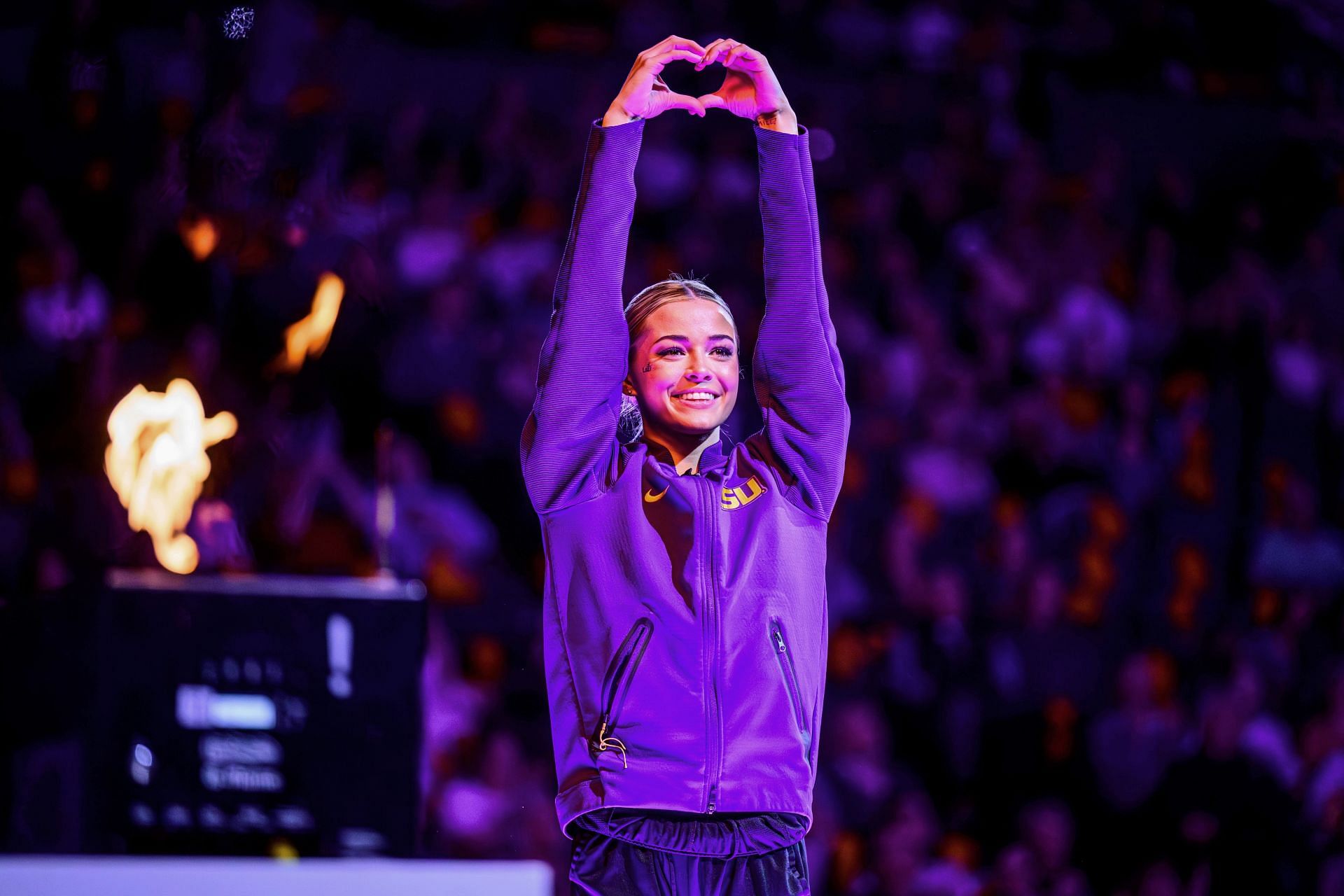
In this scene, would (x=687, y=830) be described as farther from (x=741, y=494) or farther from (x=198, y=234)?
(x=198, y=234)

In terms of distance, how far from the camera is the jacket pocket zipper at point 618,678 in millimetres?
2191

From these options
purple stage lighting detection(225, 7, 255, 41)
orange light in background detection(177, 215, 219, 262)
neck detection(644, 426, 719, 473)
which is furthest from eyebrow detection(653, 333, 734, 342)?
purple stage lighting detection(225, 7, 255, 41)

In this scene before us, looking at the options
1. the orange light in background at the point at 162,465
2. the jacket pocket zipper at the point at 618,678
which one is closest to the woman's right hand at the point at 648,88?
the jacket pocket zipper at the point at 618,678

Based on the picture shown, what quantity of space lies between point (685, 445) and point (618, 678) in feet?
1.39

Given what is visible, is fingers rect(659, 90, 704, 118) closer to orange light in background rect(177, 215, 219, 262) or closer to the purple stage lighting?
orange light in background rect(177, 215, 219, 262)

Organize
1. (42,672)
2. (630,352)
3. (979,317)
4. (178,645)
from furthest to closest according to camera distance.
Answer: (979,317) → (42,672) → (178,645) → (630,352)

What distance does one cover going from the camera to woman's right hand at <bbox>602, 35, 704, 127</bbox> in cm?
233

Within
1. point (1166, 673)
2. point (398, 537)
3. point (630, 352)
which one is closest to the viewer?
point (630, 352)

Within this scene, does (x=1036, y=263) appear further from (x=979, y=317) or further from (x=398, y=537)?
(x=398, y=537)

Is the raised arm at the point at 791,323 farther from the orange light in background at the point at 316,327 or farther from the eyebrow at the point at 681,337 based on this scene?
the orange light in background at the point at 316,327

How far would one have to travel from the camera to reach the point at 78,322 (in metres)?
5.63

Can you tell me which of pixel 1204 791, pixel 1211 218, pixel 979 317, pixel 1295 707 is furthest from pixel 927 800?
pixel 1211 218

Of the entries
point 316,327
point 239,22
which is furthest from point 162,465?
point 239,22

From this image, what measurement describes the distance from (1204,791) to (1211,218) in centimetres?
280
